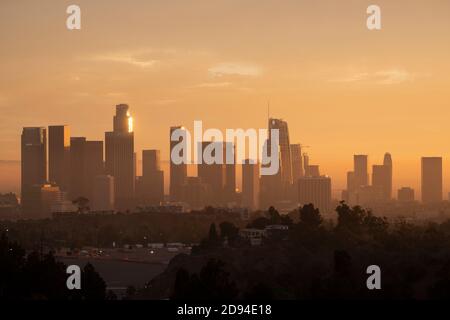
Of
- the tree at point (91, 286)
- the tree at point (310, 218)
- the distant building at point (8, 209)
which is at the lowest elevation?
the distant building at point (8, 209)

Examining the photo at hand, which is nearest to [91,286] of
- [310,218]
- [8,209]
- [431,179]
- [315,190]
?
[310,218]

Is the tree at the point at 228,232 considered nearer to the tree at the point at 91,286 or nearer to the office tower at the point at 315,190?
the tree at the point at 91,286

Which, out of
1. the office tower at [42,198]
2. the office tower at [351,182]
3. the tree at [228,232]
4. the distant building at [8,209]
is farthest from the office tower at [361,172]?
the tree at [228,232]

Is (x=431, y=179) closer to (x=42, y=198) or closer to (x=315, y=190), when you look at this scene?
(x=315, y=190)

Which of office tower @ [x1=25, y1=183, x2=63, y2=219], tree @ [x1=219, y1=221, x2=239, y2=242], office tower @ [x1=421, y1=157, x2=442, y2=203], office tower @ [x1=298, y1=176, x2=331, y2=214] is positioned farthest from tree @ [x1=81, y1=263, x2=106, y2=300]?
office tower @ [x1=25, y1=183, x2=63, y2=219]
